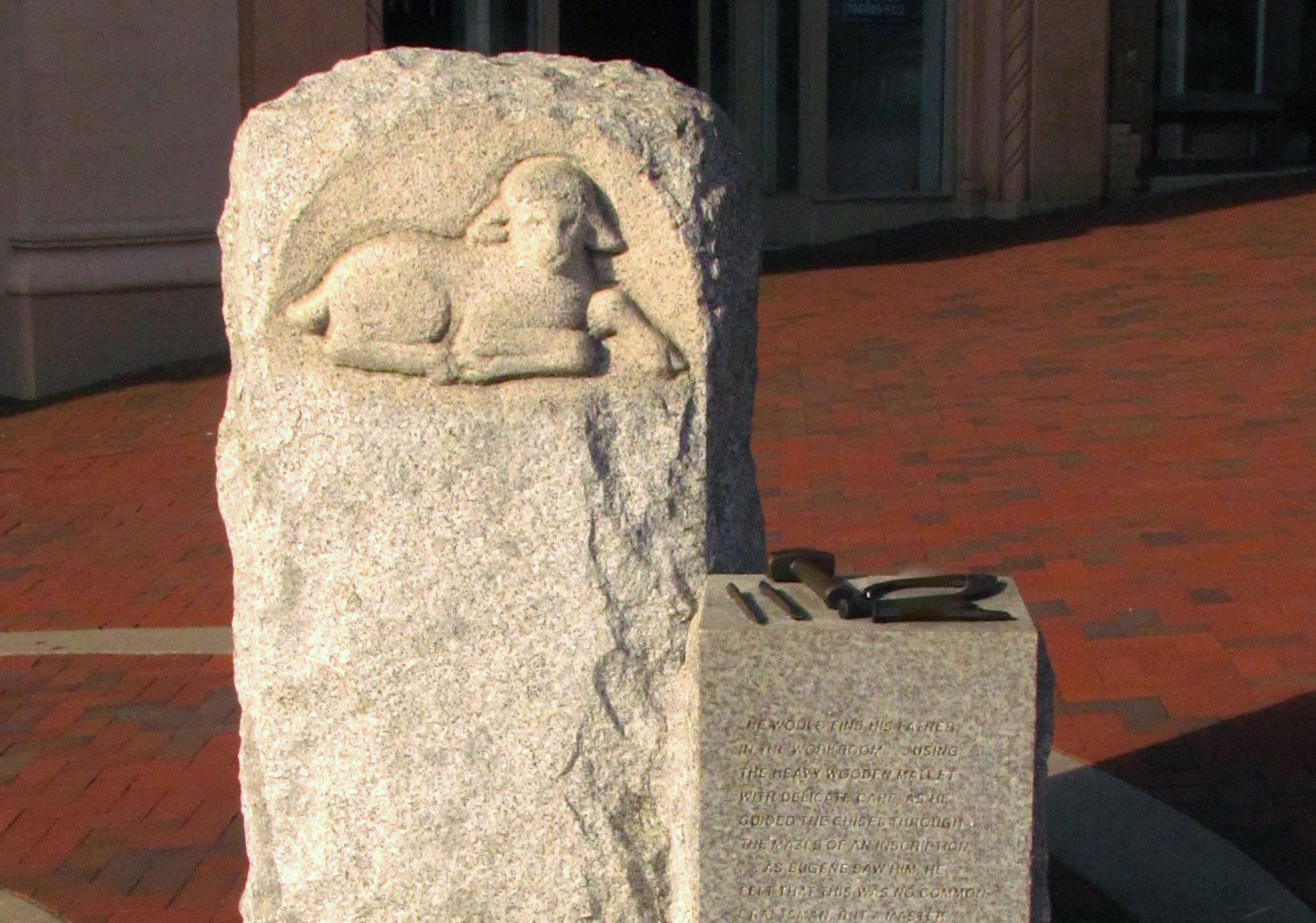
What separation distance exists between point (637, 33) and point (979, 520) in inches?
312

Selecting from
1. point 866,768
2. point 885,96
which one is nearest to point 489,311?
point 866,768

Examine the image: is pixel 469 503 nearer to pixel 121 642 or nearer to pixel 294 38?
pixel 121 642

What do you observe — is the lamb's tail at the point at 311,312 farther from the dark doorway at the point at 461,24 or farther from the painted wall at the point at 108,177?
the dark doorway at the point at 461,24

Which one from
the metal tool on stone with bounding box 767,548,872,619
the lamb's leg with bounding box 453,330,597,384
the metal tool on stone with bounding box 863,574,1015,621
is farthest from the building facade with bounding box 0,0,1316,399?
the metal tool on stone with bounding box 863,574,1015,621

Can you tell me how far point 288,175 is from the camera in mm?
3244

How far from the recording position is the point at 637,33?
1380cm

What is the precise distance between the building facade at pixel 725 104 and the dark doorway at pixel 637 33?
0.02 metres

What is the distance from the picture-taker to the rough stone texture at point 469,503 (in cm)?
327

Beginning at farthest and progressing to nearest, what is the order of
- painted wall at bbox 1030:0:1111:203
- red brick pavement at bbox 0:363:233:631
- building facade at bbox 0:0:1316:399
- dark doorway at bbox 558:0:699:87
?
painted wall at bbox 1030:0:1111:203, dark doorway at bbox 558:0:699:87, building facade at bbox 0:0:1316:399, red brick pavement at bbox 0:363:233:631

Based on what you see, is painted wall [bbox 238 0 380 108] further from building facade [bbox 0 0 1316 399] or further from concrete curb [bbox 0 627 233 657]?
concrete curb [bbox 0 627 233 657]

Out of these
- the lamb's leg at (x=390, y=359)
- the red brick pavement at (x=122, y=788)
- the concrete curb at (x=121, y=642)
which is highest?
the lamb's leg at (x=390, y=359)

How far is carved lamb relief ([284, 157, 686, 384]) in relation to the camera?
10.8ft

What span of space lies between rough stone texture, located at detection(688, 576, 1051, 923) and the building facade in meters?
7.63

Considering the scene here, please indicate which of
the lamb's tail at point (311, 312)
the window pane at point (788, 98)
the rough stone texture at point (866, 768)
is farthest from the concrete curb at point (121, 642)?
the window pane at point (788, 98)
